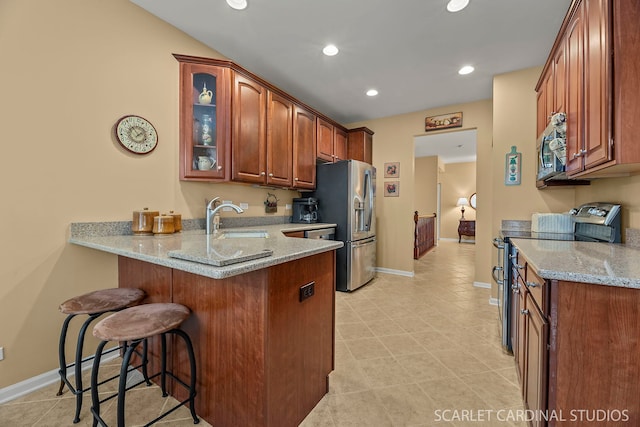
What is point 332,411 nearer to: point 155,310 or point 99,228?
point 155,310

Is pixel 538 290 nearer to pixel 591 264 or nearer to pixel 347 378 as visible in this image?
pixel 591 264

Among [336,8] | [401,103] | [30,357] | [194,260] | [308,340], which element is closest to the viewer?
[194,260]

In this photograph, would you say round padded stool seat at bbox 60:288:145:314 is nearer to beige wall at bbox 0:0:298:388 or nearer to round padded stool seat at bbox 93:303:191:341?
round padded stool seat at bbox 93:303:191:341

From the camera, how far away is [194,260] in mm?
1033

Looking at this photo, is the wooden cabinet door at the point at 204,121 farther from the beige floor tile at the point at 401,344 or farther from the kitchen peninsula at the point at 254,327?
the beige floor tile at the point at 401,344

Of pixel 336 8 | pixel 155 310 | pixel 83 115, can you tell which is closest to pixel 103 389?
pixel 155 310

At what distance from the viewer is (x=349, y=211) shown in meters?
3.51

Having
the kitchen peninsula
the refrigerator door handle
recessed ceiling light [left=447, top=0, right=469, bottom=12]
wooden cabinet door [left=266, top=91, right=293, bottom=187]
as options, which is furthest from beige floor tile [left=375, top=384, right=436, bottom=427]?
recessed ceiling light [left=447, top=0, right=469, bottom=12]

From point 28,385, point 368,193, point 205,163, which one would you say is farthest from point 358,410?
point 368,193

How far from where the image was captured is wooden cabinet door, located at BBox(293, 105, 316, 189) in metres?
3.34

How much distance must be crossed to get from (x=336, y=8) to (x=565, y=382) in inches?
102

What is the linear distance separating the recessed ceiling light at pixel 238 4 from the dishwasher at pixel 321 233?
6.98 ft

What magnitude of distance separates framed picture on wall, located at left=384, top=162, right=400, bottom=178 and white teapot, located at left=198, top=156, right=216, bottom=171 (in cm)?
294

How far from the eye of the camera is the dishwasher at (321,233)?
311 cm
